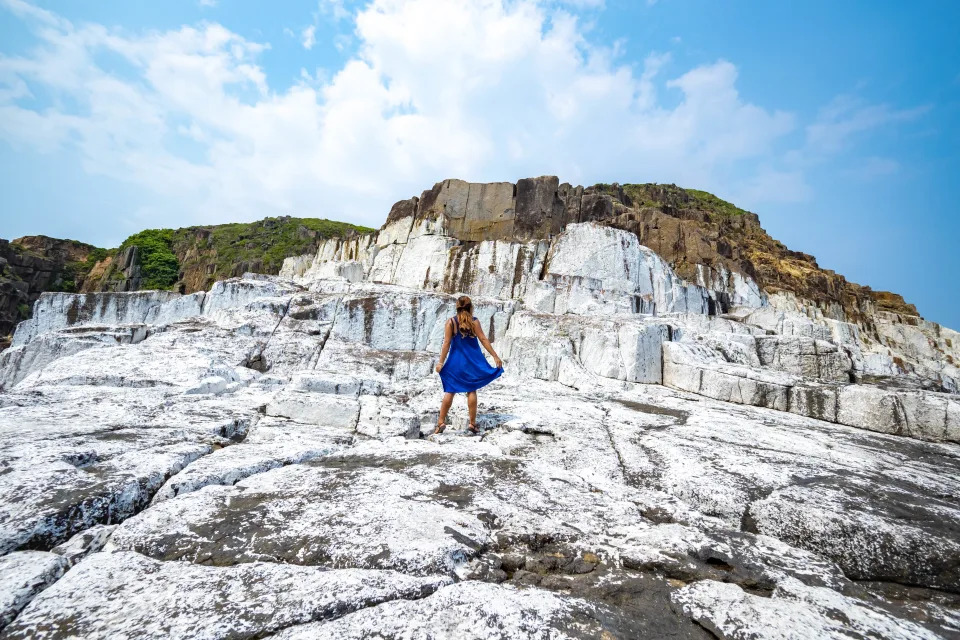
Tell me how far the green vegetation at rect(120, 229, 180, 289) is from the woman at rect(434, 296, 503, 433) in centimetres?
6601

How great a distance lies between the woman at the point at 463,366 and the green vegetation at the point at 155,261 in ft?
217

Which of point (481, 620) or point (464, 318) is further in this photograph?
point (464, 318)

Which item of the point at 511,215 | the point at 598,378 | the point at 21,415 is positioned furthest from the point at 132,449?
the point at 511,215

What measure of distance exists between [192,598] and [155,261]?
73.0m

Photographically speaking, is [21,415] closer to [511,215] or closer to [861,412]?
[861,412]

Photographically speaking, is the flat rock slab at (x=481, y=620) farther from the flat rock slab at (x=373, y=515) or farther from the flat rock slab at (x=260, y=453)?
the flat rock slab at (x=260, y=453)

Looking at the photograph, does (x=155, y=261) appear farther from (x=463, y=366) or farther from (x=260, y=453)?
(x=260, y=453)

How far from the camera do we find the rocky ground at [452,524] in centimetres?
204

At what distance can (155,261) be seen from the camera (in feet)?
199

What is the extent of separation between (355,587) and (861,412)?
9.82 meters

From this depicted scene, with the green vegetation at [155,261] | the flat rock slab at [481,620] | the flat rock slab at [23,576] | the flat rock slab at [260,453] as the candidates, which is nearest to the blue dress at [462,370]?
the flat rock slab at [260,453]

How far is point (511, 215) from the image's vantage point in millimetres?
36562

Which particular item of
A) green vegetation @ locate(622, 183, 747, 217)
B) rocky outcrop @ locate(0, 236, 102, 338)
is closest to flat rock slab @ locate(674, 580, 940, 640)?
rocky outcrop @ locate(0, 236, 102, 338)

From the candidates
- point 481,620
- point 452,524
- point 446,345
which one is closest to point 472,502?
point 452,524
